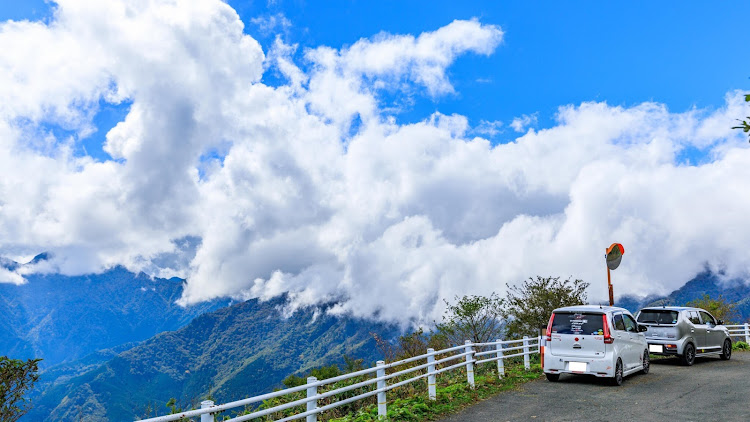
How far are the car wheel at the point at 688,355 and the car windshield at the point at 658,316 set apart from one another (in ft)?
3.20

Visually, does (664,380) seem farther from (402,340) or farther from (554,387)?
(402,340)

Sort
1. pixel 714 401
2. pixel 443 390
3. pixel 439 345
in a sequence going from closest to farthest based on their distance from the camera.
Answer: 1. pixel 714 401
2. pixel 443 390
3. pixel 439 345

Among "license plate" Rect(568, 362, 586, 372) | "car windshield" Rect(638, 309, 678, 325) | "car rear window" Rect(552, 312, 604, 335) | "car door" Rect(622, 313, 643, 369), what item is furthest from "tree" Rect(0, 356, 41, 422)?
"car windshield" Rect(638, 309, 678, 325)

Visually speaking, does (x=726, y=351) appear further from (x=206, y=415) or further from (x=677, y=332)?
(x=206, y=415)

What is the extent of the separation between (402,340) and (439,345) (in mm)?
2432

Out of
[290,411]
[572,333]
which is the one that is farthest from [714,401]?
[290,411]

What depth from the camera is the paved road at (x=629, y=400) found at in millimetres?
10039

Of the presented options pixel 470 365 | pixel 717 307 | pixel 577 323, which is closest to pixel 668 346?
pixel 577 323

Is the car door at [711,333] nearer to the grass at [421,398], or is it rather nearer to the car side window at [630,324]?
the car side window at [630,324]

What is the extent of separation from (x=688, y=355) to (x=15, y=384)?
61.9ft

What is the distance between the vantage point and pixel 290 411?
10.4m

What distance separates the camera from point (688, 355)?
18203mm

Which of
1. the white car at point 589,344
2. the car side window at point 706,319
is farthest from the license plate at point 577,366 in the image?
the car side window at point 706,319

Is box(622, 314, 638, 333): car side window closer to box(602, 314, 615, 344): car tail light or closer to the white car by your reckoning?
the white car
